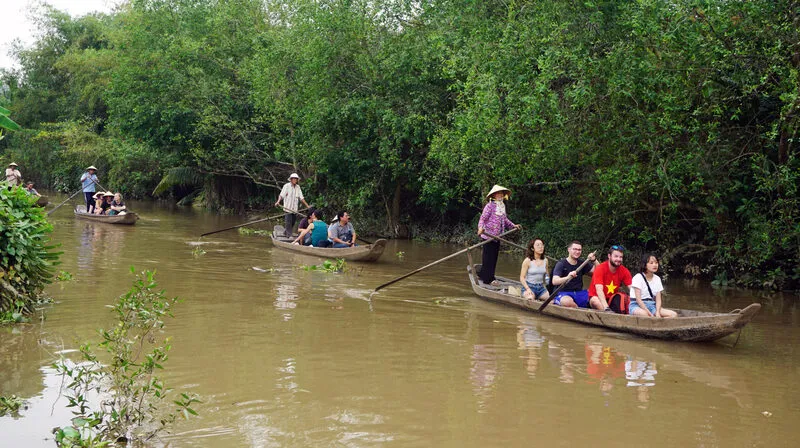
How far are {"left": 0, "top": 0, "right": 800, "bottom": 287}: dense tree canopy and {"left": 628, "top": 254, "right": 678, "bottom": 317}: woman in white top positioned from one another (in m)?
3.74

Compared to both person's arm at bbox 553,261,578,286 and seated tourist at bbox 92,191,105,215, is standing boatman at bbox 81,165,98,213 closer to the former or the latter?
seated tourist at bbox 92,191,105,215

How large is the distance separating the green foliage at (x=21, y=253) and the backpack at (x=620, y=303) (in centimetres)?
656

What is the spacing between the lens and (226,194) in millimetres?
32156

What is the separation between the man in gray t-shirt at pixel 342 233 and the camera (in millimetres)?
16312

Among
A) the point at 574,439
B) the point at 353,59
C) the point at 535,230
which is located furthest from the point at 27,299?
the point at 353,59

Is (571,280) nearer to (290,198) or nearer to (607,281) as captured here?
(607,281)

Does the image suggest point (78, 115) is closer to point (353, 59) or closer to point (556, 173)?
point (353, 59)

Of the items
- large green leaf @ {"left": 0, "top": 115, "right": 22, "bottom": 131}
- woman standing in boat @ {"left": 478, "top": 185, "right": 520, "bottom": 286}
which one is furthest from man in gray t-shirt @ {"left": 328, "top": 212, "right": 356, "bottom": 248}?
large green leaf @ {"left": 0, "top": 115, "right": 22, "bottom": 131}

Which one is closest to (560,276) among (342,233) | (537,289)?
(537,289)

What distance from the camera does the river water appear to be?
5688mm

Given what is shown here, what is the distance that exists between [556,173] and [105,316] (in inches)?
379

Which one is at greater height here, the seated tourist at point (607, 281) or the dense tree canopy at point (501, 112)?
the dense tree canopy at point (501, 112)

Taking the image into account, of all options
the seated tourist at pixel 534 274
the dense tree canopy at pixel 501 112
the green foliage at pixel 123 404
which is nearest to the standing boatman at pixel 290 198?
the dense tree canopy at pixel 501 112

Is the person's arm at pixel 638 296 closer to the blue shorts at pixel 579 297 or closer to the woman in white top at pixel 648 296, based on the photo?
the woman in white top at pixel 648 296
